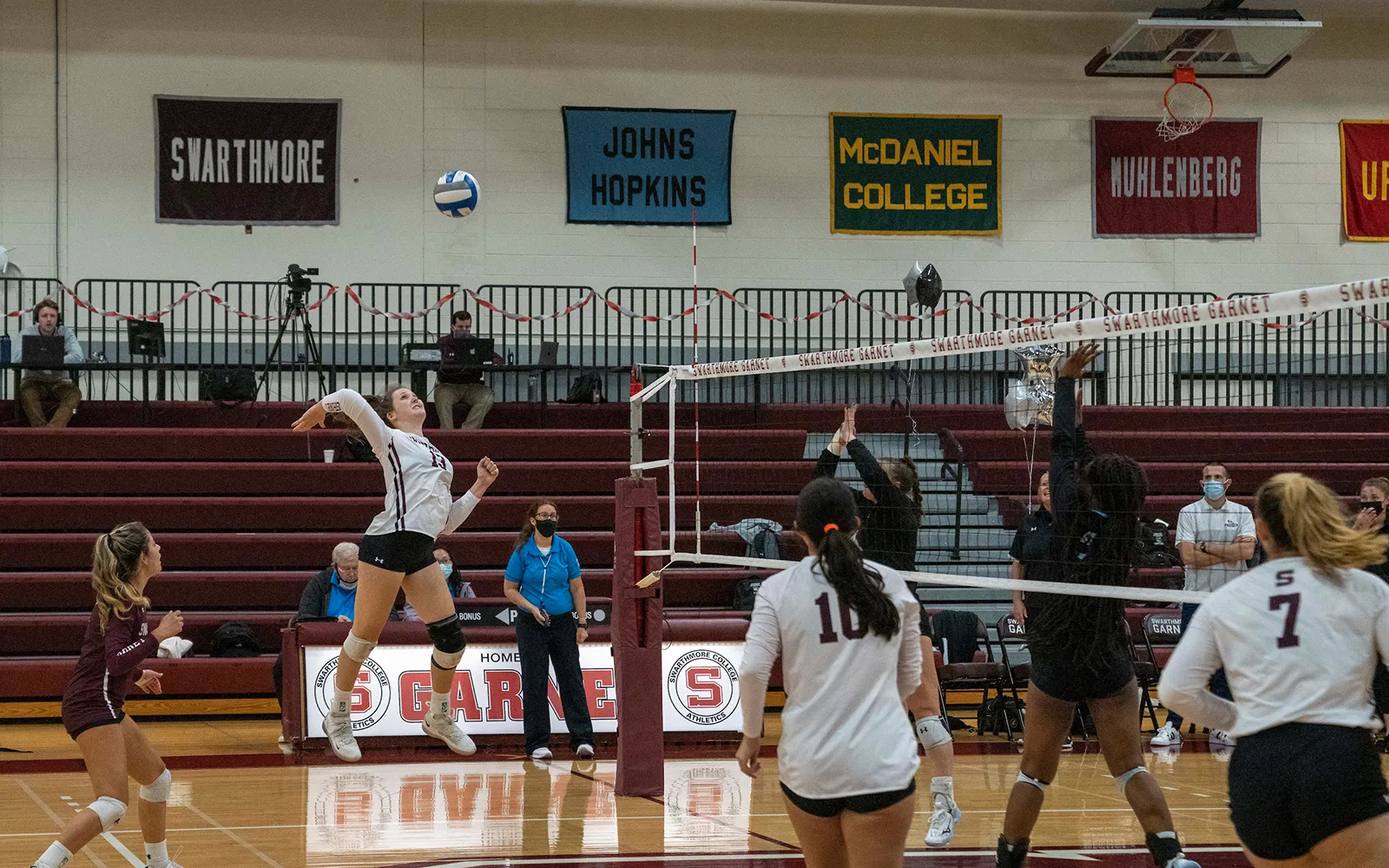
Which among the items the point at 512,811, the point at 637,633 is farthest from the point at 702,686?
the point at 512,811

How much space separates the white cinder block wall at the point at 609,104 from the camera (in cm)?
1872

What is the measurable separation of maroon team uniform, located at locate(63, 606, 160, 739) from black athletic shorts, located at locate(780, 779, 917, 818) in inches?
128

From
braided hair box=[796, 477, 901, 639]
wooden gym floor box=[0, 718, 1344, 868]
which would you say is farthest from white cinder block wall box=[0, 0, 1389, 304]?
braided hair box=[796, 477, 901, 639]

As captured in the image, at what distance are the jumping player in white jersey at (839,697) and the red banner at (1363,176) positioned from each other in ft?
59.9

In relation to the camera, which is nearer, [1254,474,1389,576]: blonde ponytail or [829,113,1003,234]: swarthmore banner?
[1254,474,1389,576]: blonde ponytail

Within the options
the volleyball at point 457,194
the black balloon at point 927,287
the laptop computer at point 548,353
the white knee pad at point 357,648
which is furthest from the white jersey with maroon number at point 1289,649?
the black balloon at point 927,287

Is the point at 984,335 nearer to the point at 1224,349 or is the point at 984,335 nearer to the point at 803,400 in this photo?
the point at 803,400

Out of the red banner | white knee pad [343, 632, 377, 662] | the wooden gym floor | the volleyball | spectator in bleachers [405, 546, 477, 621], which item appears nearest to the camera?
the wooden gym floor

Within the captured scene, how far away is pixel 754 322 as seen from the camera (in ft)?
64.1

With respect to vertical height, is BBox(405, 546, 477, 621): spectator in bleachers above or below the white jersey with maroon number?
below

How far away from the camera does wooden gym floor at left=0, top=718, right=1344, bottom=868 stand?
695cm

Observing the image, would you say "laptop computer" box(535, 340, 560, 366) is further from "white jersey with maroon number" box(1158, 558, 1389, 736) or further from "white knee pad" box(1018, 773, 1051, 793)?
"white jersey with maroon number" box(1158, 558, 1389, 736)

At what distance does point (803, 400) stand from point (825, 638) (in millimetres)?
14075

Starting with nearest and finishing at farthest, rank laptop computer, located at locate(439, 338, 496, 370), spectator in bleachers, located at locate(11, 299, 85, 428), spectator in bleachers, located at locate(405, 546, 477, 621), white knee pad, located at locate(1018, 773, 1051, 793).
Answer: white knee pad, located at locate(1018, 773, 1051, 793)
spectator in bleachers, located at locate(405, 546, 477, 621)
spectator in bleachers, located at locate(11, 299, 85, 428)
laptop computer, located at locate(439, 338, 496, 370)
